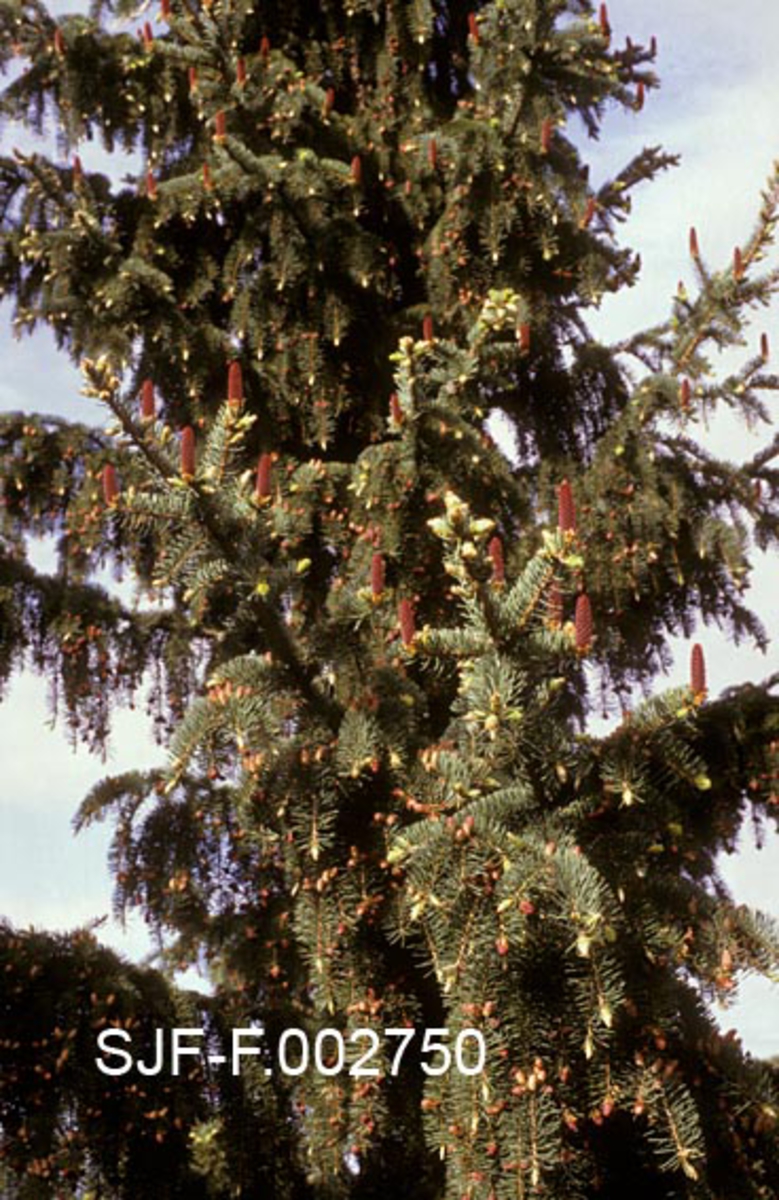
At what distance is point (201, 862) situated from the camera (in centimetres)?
538

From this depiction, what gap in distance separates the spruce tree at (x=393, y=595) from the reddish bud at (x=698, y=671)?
6 centimetres

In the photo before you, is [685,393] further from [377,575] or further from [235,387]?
[235,387]

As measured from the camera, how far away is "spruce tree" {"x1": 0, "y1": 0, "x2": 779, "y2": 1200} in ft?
11.4

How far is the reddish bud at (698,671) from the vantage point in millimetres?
3164

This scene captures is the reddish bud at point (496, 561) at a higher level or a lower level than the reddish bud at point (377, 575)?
lower

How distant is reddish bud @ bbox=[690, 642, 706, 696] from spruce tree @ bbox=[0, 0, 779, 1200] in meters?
0.06

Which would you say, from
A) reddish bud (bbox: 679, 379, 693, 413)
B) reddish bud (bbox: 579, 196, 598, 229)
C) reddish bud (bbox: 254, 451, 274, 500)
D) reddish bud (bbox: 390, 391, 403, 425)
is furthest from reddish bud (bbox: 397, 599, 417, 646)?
reddish bud (bbox: 579, 196, 598, 229)

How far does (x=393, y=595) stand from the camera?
5105mm

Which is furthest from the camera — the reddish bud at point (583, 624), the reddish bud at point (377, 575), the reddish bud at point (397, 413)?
the reddish bud at point (397, 413)

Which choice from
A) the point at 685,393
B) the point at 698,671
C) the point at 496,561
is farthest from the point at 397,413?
the point at 698,671

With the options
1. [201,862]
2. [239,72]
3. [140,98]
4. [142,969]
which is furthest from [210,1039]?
[140,98]

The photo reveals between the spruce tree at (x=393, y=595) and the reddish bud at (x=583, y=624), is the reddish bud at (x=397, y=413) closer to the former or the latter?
the spruce tree at (x=393, y=595)

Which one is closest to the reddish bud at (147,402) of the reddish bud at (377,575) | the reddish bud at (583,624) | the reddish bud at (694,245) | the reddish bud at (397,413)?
the reddish bud at (377,575)

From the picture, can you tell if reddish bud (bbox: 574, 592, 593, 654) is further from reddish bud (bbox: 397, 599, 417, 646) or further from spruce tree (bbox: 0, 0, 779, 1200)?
reddish bud (bbox: 397, 599, 417, 646)
